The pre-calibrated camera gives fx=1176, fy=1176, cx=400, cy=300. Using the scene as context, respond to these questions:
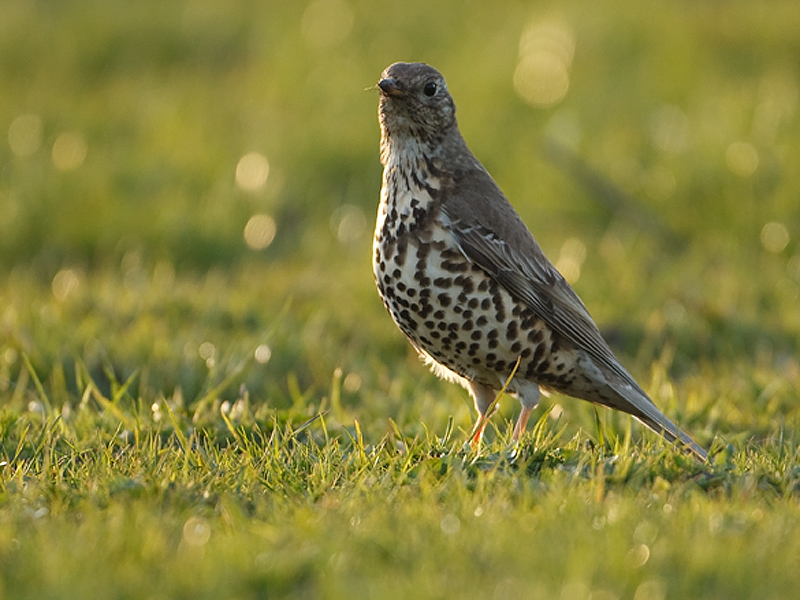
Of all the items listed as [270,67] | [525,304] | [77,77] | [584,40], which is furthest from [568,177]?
[77,77]

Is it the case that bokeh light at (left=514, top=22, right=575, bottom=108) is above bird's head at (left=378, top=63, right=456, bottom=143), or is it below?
above

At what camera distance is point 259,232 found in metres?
9.24

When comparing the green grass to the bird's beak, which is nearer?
the green grass

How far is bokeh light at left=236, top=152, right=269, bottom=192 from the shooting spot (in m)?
9.77

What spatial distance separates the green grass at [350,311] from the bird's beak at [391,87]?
1.45 m

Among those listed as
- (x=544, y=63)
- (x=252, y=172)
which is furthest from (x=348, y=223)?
(x=544, y=63)

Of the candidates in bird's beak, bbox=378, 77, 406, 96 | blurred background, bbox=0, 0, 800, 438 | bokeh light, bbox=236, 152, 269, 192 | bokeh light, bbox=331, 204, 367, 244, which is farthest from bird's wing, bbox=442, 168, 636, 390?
bokeh light, bbox=236, 152, 269, 192

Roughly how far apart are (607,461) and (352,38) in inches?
366

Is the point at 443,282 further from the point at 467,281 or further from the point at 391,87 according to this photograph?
the point at 391,87

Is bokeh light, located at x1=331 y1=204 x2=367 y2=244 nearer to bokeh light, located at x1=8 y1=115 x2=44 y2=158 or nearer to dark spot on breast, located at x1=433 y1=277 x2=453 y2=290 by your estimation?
bokeh light, located at x1=8 y1=115 x2=44 y2=158

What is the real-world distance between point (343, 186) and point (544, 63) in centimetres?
290

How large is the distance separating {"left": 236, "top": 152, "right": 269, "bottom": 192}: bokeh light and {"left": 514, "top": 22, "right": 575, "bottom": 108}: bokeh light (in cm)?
280

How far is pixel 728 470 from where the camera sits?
415cm

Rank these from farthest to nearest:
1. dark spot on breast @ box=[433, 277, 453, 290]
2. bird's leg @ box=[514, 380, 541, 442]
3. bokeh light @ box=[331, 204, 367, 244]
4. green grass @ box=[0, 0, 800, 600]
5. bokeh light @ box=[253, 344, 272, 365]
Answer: bokeh light @ box=[331, 204, 367, 244]
bokeh light @ box=[253, 344, 272, 365]
bird's leg @ box=[514, 380, 541, 442]
dark spot on breast @ box=[433, 277, 453, 290]
green grass @ box=[0, 0, 800, 600]
